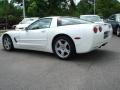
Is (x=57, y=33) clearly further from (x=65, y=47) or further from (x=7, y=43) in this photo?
(x=7, y=43)

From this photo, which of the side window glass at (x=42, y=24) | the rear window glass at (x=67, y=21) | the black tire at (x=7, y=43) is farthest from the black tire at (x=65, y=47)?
the black tire at (x=7, y=43)

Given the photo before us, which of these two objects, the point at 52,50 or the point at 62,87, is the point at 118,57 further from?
the point at 62,87

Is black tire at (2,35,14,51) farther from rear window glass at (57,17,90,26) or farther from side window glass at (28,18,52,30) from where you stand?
rear window glass at (57,17,90,26)

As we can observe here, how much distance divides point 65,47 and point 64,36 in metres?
0.35

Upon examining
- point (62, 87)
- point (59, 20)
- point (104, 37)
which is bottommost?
point (62, 87)

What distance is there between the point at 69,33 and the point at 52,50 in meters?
0.96

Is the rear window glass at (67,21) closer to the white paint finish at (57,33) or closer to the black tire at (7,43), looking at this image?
the white paint finish at (57,33)

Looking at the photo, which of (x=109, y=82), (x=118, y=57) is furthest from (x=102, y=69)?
(x=118, y=57)

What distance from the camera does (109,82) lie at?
4629 mm

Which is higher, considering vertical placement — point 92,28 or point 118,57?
point 92,28

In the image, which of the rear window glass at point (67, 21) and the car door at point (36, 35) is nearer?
the rear window glass at point (67, 21)

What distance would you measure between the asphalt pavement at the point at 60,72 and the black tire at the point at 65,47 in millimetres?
188

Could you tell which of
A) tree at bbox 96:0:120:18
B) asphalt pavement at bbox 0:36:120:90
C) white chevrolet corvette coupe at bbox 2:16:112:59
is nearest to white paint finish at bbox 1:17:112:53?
white chevrolet corvette coupe at bbox 2:16:112:59

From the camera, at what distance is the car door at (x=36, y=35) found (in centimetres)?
724
